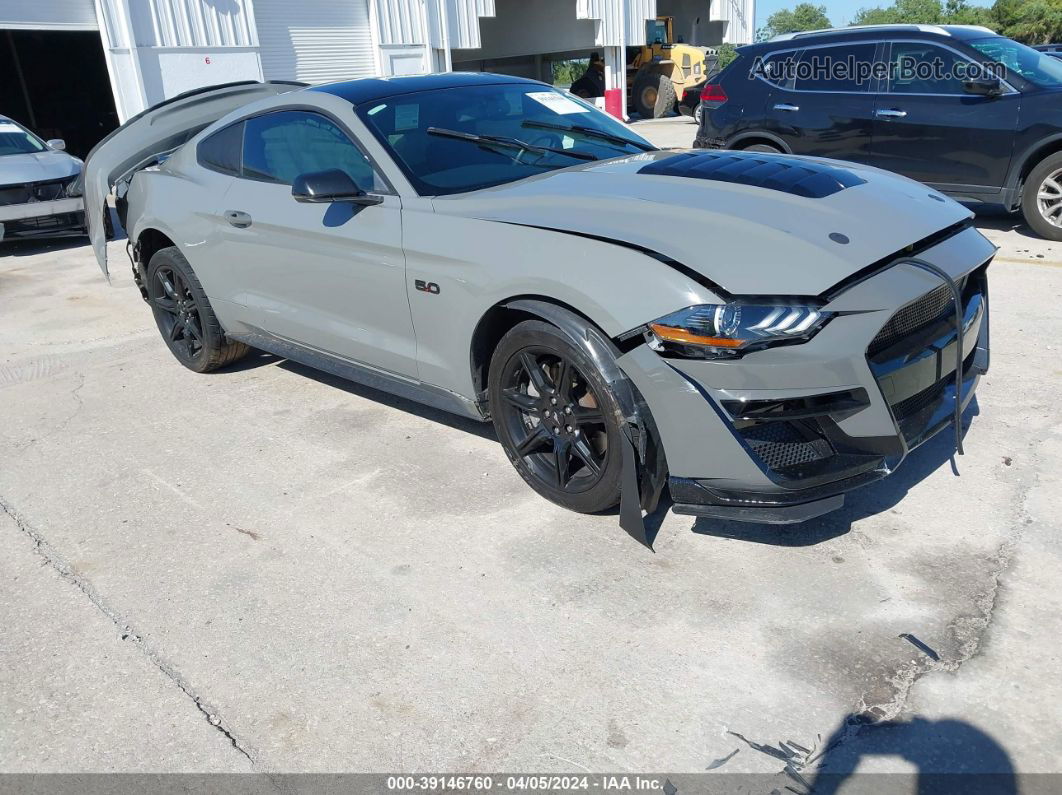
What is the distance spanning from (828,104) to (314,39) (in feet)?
43.5

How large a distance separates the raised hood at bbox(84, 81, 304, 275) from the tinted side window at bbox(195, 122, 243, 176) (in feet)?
2.33

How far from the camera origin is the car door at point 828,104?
26.7 feet

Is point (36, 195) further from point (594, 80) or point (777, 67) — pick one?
point (594, 80)

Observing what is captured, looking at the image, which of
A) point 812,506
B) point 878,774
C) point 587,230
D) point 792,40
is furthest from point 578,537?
point 792,40

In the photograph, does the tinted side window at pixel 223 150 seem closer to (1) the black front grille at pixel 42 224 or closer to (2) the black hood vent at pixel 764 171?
(2) the black hood vent at pixel 764 171

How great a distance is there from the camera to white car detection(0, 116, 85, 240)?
401 inches

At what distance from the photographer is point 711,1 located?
32.9 metres

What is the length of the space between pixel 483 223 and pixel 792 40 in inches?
255

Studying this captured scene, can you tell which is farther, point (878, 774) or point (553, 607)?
point (553, 607)

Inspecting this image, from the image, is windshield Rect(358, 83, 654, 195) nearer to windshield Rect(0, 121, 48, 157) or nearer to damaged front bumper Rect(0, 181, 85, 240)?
damaged front bumper Rect(0, 181, 85, 240)

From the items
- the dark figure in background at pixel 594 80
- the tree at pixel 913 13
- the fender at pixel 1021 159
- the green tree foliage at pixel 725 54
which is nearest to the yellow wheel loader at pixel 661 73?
the dark figure in background at pixel 594 80

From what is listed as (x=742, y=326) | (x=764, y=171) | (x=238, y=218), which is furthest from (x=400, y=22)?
(x=742, y=326)

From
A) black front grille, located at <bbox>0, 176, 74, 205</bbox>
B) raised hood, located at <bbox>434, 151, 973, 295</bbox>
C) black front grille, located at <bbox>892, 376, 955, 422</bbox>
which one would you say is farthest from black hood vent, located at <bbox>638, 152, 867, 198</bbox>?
black front grille, located at <bbox>0, 176, 74, 205</bbox>

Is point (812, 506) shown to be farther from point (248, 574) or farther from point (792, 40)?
point (792, 40)
